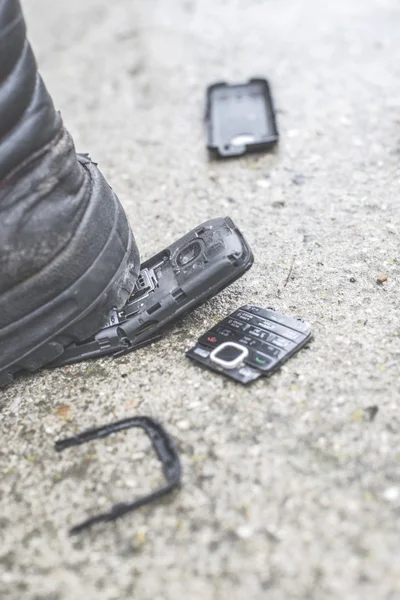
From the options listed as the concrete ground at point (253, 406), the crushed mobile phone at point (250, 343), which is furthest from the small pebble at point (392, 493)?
the crushed mobile phone at point (250, 343)

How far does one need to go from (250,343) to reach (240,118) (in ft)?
3.68

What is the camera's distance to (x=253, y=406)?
1.17 metres

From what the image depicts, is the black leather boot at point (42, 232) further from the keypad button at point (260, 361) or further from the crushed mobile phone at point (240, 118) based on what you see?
the crushed mobile phone at point (240, 118)

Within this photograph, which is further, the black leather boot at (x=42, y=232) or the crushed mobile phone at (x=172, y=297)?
the crushed mobile phone at (x=172, y=297)

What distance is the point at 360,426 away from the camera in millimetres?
1102

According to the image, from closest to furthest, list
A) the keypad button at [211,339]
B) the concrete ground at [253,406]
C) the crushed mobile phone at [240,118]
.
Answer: the concrete ground at [253,406] < the keypad button at [211,339] < the crushed mobile phone at [240,118]

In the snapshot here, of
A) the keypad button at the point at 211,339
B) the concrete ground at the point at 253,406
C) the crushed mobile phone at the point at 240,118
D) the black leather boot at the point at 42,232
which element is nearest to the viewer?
the concrete ground at the point at 253,406

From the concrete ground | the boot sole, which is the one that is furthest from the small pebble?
the boot sole

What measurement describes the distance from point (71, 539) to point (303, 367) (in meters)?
0.53

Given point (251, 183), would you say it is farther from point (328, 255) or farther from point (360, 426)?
point (360, 426)

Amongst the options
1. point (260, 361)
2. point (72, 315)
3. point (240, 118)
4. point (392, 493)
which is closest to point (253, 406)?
point (260, 361)

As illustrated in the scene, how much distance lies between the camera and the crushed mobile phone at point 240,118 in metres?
2.02

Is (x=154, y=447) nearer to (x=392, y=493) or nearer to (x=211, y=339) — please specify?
(x=211, y=339)

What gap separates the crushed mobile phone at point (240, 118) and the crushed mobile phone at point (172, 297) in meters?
0.71
